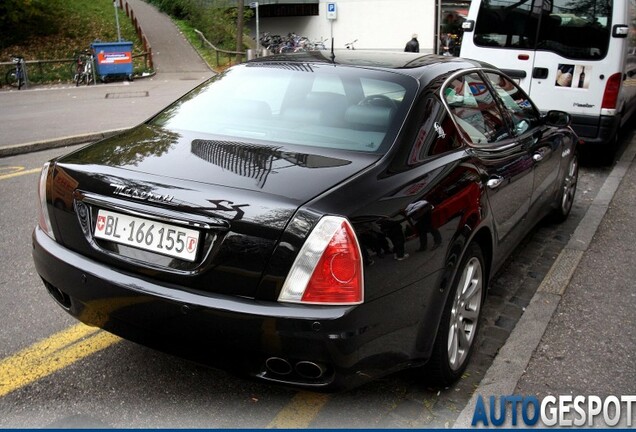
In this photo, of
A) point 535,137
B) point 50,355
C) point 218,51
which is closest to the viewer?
point 50,355

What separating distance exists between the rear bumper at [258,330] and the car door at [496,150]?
115 cm

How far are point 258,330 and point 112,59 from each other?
1983 centimetres

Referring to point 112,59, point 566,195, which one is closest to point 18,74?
point 112,59

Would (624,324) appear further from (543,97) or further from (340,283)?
(543,97)

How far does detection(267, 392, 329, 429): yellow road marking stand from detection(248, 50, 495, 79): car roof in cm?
175

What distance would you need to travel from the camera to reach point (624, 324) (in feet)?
12.5

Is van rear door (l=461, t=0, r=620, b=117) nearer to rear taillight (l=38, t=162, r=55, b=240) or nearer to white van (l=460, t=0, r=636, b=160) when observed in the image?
white van (l=460, t=0, r=636, b=160)

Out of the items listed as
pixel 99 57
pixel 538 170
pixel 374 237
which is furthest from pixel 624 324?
pixel 99 57

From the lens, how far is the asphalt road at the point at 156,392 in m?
2.81

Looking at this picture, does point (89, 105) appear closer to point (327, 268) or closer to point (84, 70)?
point (84, 70)

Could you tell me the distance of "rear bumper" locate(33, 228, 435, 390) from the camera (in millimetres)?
2328

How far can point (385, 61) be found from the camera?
372cm

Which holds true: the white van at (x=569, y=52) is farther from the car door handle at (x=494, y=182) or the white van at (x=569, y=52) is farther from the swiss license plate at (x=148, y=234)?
the swiss license plate at (x=148, y=234)

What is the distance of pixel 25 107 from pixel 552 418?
13895mm
